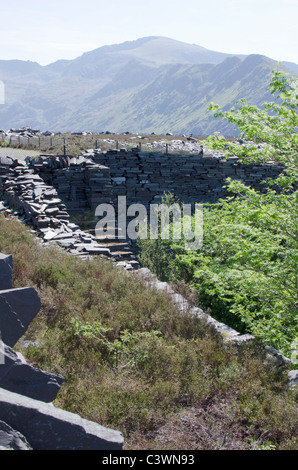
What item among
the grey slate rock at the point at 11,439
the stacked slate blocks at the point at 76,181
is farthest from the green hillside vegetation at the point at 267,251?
the stacked slate blocks at the point at 76,181

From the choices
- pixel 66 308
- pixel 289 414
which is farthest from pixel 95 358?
pixel 289 414

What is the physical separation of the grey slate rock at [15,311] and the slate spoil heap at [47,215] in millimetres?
4963

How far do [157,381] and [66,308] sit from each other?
1865mm

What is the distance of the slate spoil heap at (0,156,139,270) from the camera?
9.57 m

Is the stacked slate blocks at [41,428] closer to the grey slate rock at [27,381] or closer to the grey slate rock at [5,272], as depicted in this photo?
the grey slate rock at [27,381]

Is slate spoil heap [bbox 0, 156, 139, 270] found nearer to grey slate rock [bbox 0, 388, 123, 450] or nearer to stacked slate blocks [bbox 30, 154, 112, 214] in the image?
stacked slate blocks [bbox 30, 154, 112, 214]

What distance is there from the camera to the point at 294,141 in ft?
25.1

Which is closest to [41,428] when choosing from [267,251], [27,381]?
[27,381]

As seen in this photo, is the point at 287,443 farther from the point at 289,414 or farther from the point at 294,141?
the point at 294,141

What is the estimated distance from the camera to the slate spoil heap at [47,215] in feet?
31.4

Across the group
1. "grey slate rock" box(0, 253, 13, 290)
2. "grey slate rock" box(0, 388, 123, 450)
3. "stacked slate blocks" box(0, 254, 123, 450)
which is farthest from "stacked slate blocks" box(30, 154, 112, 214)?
"grey slate rock" box(0, 388, 123, 450)

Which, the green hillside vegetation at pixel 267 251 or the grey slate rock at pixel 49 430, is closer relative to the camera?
the grey slate rock at pixel 49 430

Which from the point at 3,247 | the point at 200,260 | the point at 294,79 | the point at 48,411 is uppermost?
the point at 294,79

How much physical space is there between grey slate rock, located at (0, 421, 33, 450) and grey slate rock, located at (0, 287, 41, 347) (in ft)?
3.20
